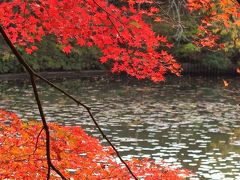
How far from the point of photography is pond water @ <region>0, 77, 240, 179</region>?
2084 centimetres

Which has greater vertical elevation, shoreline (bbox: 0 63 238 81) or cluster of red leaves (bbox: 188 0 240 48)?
cluster of red leaves (bbox: 188 0 240 48)

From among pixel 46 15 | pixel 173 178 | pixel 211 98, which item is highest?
pixel 46 15

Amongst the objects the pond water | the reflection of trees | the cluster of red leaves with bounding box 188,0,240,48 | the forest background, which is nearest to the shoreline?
the forest background

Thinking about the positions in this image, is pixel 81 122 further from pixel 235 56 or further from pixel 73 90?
pixel 235 56

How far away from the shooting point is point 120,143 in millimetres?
22297

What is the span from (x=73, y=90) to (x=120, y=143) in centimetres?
1499

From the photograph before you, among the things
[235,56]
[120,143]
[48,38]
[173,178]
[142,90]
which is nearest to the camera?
[173,178]

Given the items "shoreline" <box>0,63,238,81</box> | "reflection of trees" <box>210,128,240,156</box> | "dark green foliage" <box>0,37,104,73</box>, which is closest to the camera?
"reflection of trees" <box>210,128,240,156</box>

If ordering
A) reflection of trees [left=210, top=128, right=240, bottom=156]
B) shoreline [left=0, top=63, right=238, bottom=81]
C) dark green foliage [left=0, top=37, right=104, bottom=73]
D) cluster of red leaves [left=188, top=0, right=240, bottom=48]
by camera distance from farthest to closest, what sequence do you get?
dark green foliage [left=0, top=37, right=104, bottom=73], shoreline [left=0, top=63, right=238, bottom=81], reflection of trees [left=210, top=128, right=240, bottom=156], cluster of red leaves [left=188, top=0, right=240, bottom=48]

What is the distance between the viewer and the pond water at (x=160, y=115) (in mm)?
20844

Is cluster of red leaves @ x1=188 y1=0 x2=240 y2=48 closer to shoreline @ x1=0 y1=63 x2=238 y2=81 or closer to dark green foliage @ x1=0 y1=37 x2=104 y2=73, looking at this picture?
shoreline @ x1=0 y1=63 x2=238 y2=81

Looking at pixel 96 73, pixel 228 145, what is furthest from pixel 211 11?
pixel 96 73

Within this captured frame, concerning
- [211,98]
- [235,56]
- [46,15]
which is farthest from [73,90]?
[46,15]

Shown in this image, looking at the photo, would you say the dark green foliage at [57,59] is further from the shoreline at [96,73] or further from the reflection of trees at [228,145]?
the reflection of trees at [228,145]
